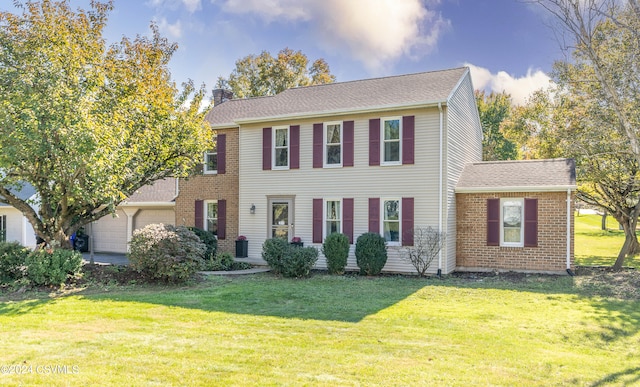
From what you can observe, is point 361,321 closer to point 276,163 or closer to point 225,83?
point 276,163

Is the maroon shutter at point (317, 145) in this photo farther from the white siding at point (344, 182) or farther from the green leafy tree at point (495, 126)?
the green leafy tree at point (495, 126)

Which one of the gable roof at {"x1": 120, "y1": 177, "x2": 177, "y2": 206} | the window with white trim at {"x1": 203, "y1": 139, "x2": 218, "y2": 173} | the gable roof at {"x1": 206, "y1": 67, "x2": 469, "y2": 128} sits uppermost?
the gable roof at {"x1": 206, "y1": 67, "x2": 469, "y2": 128}

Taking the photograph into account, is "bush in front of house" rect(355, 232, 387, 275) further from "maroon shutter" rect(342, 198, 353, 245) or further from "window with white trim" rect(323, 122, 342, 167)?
"window with white trim" rect(323, 122, 342, 167)

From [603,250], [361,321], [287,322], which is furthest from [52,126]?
[603,250]

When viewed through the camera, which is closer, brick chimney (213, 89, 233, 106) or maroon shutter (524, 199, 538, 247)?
maroon shutter (524, 199, 538, 247)

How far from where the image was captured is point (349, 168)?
1447cm

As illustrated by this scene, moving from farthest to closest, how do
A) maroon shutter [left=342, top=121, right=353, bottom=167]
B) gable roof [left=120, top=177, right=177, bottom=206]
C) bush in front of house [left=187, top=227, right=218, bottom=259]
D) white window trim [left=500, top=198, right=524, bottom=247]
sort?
gable roof [left=120, top=177, right=177, bottom=206] → bush in front of house [left=187, top=227, right=218, bottom=259] → maroon shutter [left=342, top=121, right=353, bottom=167] → white window trim [left=500, top=198, right=524, bottom=247]

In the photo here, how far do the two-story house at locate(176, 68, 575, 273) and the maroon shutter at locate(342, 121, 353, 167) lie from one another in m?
0.03

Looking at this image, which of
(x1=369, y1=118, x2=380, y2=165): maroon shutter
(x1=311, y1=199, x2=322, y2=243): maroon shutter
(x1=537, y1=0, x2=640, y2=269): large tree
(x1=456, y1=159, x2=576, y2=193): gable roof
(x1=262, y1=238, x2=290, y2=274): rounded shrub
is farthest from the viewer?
(x1=311, y1=199, x2=322, y2=243): maroon shutter

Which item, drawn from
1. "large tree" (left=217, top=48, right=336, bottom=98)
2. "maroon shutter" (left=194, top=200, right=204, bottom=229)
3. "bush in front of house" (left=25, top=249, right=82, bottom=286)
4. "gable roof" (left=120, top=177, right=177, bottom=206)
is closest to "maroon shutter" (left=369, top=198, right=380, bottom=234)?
"maroon shutter" (left=194, top=200, right=204, bottom=229)

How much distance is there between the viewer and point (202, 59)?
55.9 feet

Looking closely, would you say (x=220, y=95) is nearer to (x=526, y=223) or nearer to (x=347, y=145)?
(x=347, y=145)

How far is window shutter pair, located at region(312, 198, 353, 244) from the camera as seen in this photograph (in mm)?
14336

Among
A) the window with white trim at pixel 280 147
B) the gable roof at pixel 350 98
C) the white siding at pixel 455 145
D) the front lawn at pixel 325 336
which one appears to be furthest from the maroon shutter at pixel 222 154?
the white siding at pixel 455 145
